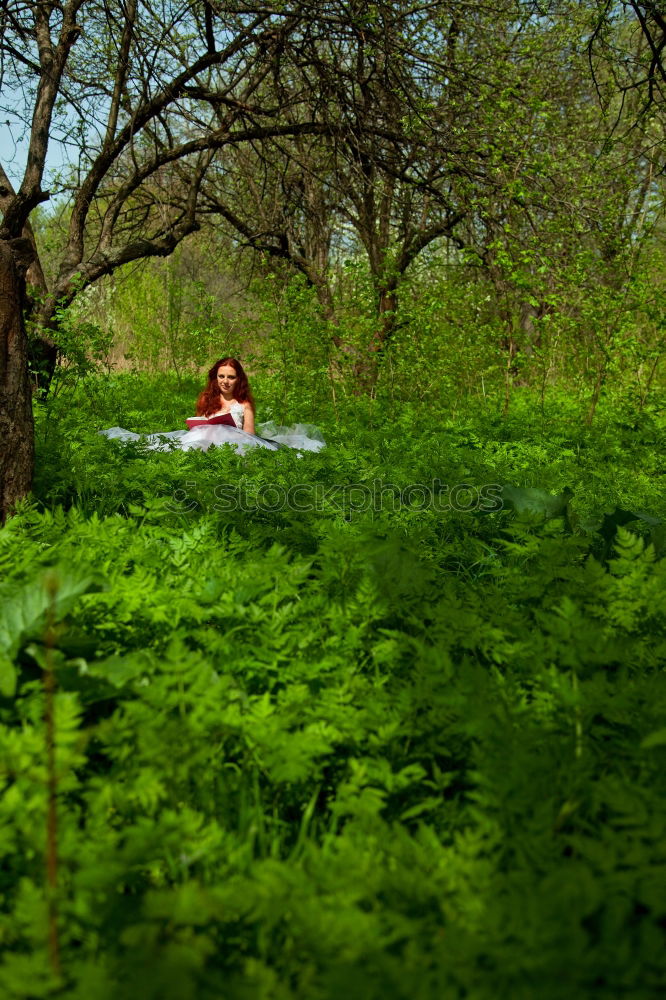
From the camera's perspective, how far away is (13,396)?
3.51 metres

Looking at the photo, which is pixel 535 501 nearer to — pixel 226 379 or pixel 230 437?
pixel 230 437

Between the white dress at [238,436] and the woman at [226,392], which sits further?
the woman at [226,392]

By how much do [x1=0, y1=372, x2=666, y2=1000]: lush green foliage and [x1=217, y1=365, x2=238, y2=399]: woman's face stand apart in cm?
496

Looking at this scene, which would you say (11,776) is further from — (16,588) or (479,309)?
(479,309)

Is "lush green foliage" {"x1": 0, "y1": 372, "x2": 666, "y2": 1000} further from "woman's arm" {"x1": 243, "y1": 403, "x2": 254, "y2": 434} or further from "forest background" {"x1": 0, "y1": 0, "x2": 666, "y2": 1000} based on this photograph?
"woman's arm" {"x1": 243, "y1": 403, "x2": 254, "y2": 434}

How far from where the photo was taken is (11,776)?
5.14 ft

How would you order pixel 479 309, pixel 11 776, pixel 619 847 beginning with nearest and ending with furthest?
pixel 619 847 < pixel 11 776 < pixel 479 309


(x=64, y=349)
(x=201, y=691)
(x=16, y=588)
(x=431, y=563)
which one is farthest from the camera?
(x=64, y=349)

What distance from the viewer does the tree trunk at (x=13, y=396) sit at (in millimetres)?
3457

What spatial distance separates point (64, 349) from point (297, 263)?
5726 millimetres

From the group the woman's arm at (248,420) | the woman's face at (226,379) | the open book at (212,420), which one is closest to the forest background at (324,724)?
the open book at (212,420)

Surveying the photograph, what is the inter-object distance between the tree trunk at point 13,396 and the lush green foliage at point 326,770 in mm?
388

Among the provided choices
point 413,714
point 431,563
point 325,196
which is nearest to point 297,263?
point 325,196

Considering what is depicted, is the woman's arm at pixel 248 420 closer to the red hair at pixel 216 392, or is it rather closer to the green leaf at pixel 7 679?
the red hair at pixel 216 392
